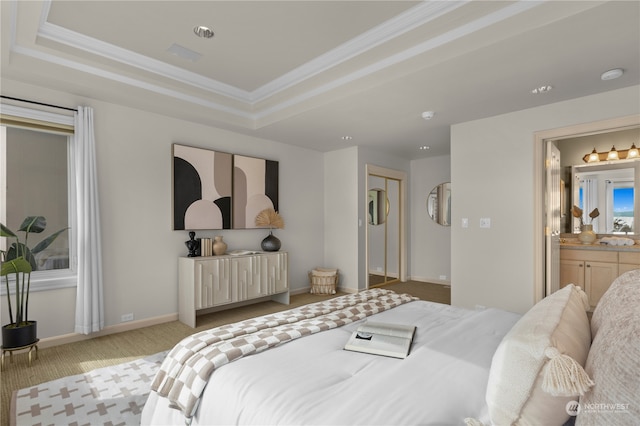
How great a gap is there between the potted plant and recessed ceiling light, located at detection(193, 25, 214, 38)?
7.06 ft

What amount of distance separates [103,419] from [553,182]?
4762mm

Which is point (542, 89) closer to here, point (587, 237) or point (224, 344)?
point (587, 237)

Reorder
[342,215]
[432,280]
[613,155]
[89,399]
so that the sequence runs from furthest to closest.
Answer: [432,280], [342,215], [613,155], [89,399]

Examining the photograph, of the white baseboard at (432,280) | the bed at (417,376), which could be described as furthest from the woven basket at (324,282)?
the bed at (417,376)

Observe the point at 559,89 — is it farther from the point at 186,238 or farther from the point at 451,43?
the point at 186,238

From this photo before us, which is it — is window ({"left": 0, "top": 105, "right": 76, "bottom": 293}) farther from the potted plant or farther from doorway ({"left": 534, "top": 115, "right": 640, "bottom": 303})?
doorway ({"left": 534, "top": 115, "right": 640, "bottom": 303})

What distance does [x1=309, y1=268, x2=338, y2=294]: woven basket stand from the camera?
5.48 meters

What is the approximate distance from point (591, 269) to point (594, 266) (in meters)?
0.05

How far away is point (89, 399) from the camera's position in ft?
7.49

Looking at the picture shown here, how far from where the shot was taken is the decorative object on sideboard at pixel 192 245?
410 centimetres

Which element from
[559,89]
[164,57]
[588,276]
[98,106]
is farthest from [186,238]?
[588,276]

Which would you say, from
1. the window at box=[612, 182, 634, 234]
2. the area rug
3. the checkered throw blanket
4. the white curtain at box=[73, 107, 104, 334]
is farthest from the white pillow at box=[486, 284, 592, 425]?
the window at box=[612, 182, 634, 234]

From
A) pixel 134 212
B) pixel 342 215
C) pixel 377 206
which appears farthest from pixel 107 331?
pixel 377 206

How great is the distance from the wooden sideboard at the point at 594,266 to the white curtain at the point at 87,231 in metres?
5.76
